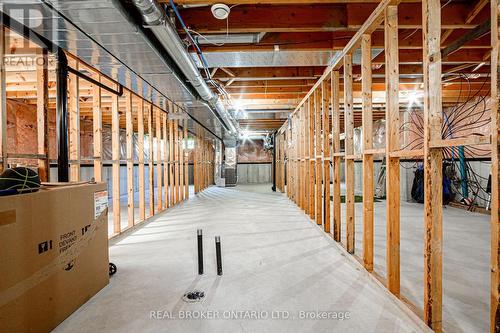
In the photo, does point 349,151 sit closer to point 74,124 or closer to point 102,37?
point 102,37

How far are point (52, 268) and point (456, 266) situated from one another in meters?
3.07

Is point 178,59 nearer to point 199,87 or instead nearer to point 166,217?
point 199,87

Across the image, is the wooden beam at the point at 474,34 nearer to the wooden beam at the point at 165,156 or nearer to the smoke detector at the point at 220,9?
the smoke detector at the point at 220,9

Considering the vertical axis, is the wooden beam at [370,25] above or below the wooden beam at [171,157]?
above

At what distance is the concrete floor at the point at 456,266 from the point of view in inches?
62.6

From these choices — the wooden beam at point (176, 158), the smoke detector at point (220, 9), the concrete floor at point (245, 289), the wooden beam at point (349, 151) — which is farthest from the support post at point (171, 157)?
the wooden beam at point (349, 151)

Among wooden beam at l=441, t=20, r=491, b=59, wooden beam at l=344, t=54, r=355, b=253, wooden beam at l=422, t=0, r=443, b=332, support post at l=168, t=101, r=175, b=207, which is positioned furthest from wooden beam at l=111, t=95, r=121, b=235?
wooden beam at l=441, t=20, r=491, b=59

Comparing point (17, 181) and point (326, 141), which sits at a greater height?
point (326, 141)

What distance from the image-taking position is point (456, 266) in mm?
2289

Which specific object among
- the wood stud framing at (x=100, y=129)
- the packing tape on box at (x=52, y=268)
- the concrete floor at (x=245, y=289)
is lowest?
the concrete floor at (x=245, y=289)

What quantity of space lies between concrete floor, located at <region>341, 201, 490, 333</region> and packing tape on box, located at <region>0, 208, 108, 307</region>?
7.32 ft

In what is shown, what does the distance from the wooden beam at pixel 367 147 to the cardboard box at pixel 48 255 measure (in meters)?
2.10

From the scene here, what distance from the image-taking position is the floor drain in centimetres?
178

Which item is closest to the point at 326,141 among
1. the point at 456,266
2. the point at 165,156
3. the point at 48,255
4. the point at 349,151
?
the point at 349,151
